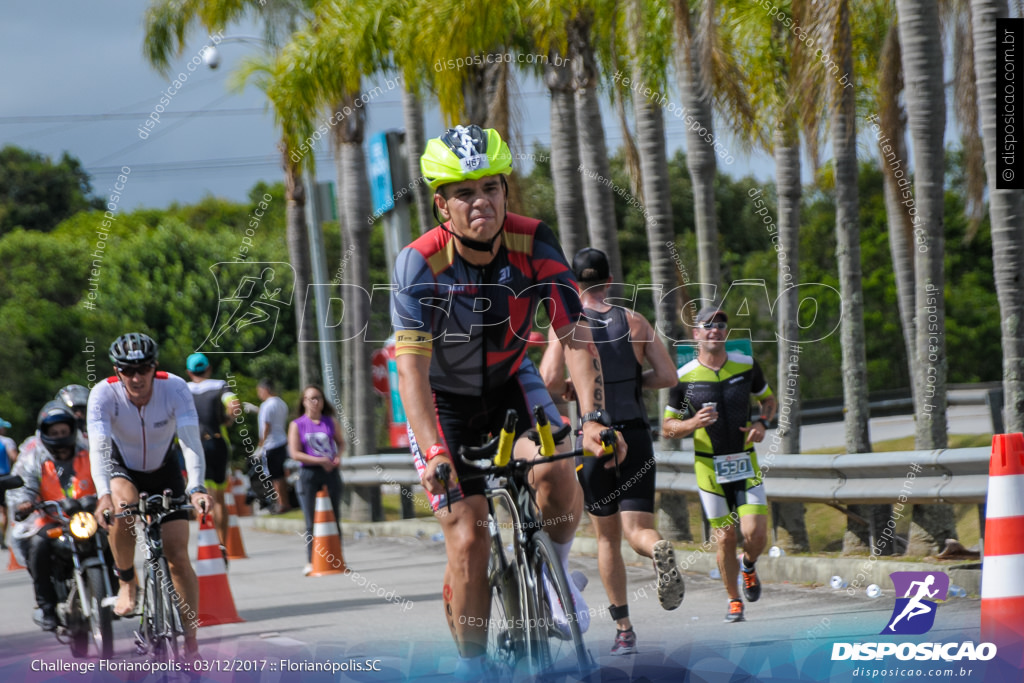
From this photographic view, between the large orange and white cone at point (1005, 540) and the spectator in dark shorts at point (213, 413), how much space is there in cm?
913

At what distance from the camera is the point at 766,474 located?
36.1 feet

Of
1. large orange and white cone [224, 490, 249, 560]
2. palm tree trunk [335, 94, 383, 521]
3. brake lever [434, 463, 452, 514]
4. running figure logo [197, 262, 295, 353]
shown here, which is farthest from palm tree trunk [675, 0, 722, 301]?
running figure logo [197, 262, 295, 353]

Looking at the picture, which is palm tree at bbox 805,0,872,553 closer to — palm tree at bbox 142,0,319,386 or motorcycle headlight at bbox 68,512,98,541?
motorcycle headlight at bbox 68,512,98,541

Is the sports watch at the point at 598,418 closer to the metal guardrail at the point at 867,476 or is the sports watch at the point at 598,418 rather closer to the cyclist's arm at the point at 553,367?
the cyclist's arm at the point at 553,367

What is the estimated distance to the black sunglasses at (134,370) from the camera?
7.80m

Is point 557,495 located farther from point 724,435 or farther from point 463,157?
point 724,435

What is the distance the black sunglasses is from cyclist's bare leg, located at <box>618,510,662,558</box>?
113 inches

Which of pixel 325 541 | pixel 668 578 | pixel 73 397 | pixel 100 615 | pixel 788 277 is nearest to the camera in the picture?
pixel 668 578

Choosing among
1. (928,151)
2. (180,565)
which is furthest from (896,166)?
(180,565)

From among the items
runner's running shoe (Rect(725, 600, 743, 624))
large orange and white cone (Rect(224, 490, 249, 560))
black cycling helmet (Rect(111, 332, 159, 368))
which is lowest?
large orange and white cone (Rect(224, 490, 249, 560))

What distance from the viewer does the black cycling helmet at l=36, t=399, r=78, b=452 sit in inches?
357

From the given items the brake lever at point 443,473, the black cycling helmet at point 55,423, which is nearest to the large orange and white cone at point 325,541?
the black cycling helmet at point 55,423

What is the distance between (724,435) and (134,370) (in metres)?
3.74

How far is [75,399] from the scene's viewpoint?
9.65 meters
